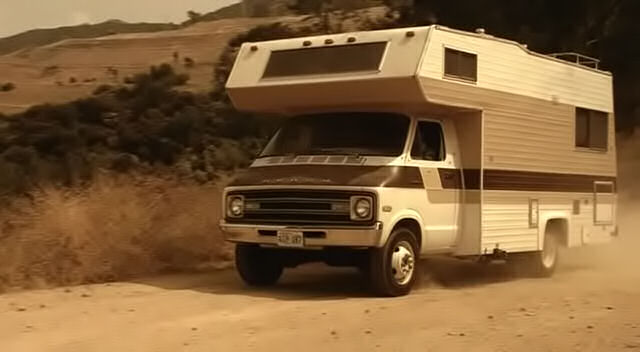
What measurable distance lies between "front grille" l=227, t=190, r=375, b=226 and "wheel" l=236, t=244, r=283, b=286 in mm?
666

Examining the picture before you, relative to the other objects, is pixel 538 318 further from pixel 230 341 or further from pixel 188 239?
pixel 188 239

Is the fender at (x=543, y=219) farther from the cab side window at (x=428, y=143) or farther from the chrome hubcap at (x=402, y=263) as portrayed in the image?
the chrome hubcap at (x=402, y=263)

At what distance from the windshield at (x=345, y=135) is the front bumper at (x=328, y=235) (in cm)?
102

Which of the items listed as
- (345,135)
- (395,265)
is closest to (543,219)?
(395,265)

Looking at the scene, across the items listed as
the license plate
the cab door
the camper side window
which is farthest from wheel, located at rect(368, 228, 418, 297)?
the camper side window

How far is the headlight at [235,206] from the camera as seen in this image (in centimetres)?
1220

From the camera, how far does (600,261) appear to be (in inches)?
653

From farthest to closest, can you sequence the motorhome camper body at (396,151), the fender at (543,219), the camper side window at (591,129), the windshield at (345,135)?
the camper side window at (591,129), the fender at (543,219), the windshield at (345,135), the motorhome camper body at (396,151)

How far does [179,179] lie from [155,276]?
126 inches

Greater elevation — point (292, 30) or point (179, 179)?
point (292, 30)

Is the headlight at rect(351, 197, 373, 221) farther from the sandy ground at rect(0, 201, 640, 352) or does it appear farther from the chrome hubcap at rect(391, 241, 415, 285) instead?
the sandy ground at rect(0, 201, 640, 352)

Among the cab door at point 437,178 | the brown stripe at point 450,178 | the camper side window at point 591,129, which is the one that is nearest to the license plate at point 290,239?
the cab door at point 437,178

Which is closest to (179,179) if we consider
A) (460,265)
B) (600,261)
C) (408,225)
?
(460,265)

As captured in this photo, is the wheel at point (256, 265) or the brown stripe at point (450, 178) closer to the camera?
the brown stripe at point (450, 178)
